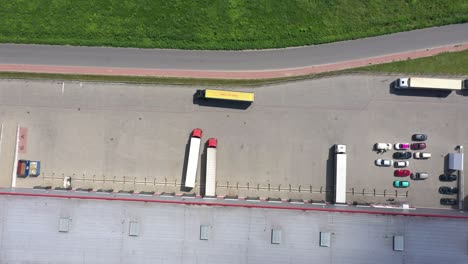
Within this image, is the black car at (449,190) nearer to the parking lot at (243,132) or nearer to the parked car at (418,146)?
the parking lot at (243,132)

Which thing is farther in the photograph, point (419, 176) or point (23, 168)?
point (23, 168)

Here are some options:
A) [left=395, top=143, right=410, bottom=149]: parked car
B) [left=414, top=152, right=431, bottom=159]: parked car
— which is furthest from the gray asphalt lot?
[left=414, top=152, right=431, bottom=159]: parked car

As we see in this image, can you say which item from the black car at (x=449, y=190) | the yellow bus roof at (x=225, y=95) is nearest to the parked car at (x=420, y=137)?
the black car at (x=449, y=190)

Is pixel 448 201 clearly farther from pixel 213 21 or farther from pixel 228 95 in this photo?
pixel 213 21

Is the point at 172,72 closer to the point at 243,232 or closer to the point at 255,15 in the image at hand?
the point at 255,15

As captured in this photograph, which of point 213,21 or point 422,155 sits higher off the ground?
point 213,21

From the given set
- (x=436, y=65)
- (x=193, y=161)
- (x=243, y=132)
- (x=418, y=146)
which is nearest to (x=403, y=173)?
(x=418, y=146)
